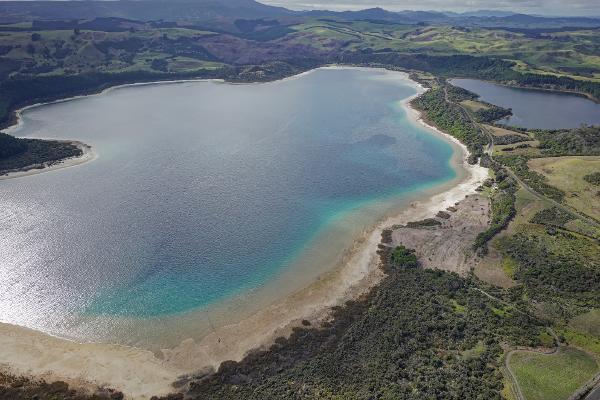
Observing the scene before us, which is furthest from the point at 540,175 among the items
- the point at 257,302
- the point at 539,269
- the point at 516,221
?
the point at 257,302

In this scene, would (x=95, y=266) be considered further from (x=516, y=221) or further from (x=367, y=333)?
(x=516, y=221)

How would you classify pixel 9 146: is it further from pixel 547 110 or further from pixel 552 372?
pixel 547 110

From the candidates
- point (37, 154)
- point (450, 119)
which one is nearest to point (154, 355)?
point (37, 154)

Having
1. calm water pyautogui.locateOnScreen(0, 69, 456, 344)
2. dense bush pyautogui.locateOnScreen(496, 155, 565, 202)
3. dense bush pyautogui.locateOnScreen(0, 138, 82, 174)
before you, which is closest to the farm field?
dense bush pyautogui.locateOnScreen(496, 155, 565, 202)

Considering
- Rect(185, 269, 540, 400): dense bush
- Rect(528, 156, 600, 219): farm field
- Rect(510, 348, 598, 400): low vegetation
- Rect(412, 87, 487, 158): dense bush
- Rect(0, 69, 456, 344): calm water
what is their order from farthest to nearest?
Rect(412, 87, 487, 158): dense bush → Rect(528, 156, 600, 219): farm field → Rect(0, 69, 456, 344): calm water → Rect(185, 269, 540, 400): dense bush → Rect(510, 348, 598, 400): low vegetation

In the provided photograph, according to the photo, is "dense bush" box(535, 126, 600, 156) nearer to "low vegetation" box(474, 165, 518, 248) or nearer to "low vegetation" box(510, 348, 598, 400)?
"low vegetation" box(474, 165, 518, 248)

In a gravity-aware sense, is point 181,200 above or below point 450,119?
below
